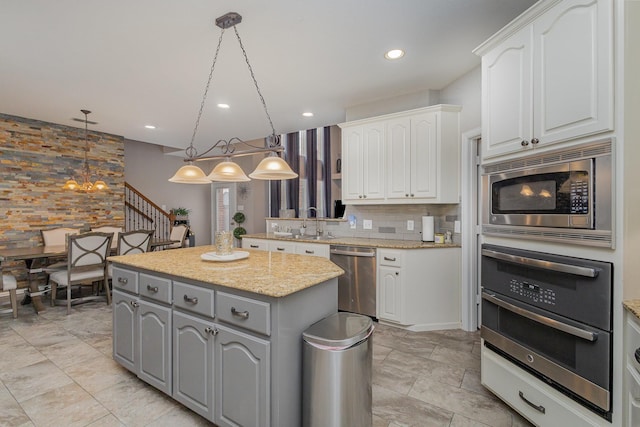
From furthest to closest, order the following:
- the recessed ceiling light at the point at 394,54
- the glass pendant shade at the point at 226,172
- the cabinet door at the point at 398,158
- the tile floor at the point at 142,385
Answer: the cabinet door at the point at 398,158 < the recessed ceiling light at the point at 394,54 < the glass pendant shade at the point at 226,172 < the tile floor at the point at 142,385

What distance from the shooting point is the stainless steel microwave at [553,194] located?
1.33 m

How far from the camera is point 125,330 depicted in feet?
7.55

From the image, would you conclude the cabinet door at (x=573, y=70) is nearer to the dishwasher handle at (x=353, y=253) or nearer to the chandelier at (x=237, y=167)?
the chandelier at (x=237, y=167)

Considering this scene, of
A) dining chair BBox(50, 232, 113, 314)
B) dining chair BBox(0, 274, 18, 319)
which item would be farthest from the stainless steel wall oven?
dining chair BBox(0, 274, 18, 319)

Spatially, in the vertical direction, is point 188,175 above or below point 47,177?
below

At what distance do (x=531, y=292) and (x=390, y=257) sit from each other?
5.53 feet

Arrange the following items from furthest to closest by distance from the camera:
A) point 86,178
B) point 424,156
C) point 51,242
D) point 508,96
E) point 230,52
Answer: point 86,178
point 51,242
point 424,156
point 230,52
point 508,96

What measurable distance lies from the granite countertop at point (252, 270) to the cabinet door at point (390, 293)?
118cm

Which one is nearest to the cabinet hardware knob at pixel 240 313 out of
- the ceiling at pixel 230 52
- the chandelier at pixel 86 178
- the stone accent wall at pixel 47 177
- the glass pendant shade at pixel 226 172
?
the glass pendant shade at pixel 226 172

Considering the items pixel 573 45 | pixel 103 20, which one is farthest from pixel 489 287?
pixel 103 20

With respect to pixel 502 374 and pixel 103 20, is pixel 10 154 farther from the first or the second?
pixel 502 374

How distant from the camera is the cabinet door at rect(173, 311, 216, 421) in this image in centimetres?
175

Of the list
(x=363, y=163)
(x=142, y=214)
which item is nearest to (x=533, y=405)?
(x=363, y=163)

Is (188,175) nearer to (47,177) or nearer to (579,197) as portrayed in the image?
(579,197)
